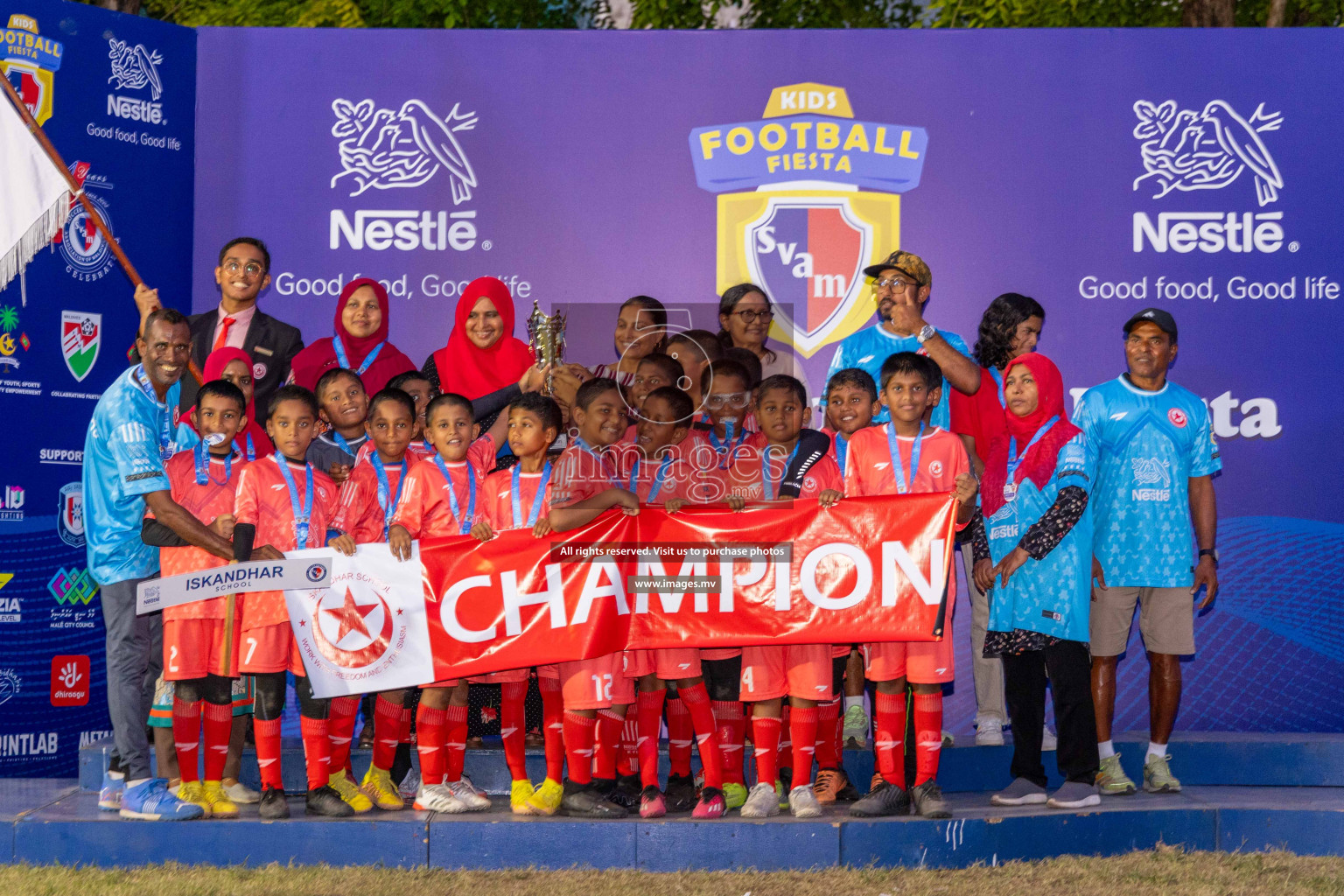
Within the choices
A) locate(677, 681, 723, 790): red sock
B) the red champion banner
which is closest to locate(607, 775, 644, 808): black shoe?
locate(677, 681, 723, 790): red sock

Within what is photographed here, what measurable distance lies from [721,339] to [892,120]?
1.63 m

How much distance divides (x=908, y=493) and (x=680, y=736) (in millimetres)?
1306

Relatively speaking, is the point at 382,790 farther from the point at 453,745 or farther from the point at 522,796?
the point at 522,796

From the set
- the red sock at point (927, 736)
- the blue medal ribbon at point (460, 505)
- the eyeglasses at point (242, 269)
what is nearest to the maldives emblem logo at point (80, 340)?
the eyeglasses at point (242, 269)

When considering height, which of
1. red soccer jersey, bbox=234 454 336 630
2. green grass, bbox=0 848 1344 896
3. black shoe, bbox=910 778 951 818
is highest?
red soccer jersey, bbox=234 454 336 630

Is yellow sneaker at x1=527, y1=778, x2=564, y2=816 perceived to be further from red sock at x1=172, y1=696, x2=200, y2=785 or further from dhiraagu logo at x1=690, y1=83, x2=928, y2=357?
dhiraagu logo at x1=690, y1=83, x2=928, y2=357

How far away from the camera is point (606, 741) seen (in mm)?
4625

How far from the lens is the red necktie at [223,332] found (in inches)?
222

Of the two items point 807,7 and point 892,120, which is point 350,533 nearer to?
point 892,120

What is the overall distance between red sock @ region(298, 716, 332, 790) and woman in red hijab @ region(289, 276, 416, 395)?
1.57 m

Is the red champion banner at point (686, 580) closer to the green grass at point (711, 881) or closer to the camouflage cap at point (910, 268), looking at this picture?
the green grass at point (711, 881)

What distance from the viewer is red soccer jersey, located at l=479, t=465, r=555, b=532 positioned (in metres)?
4.68

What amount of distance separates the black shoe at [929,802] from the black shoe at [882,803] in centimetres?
5

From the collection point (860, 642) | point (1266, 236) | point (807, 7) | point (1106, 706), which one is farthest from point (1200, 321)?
point (807, 7)
